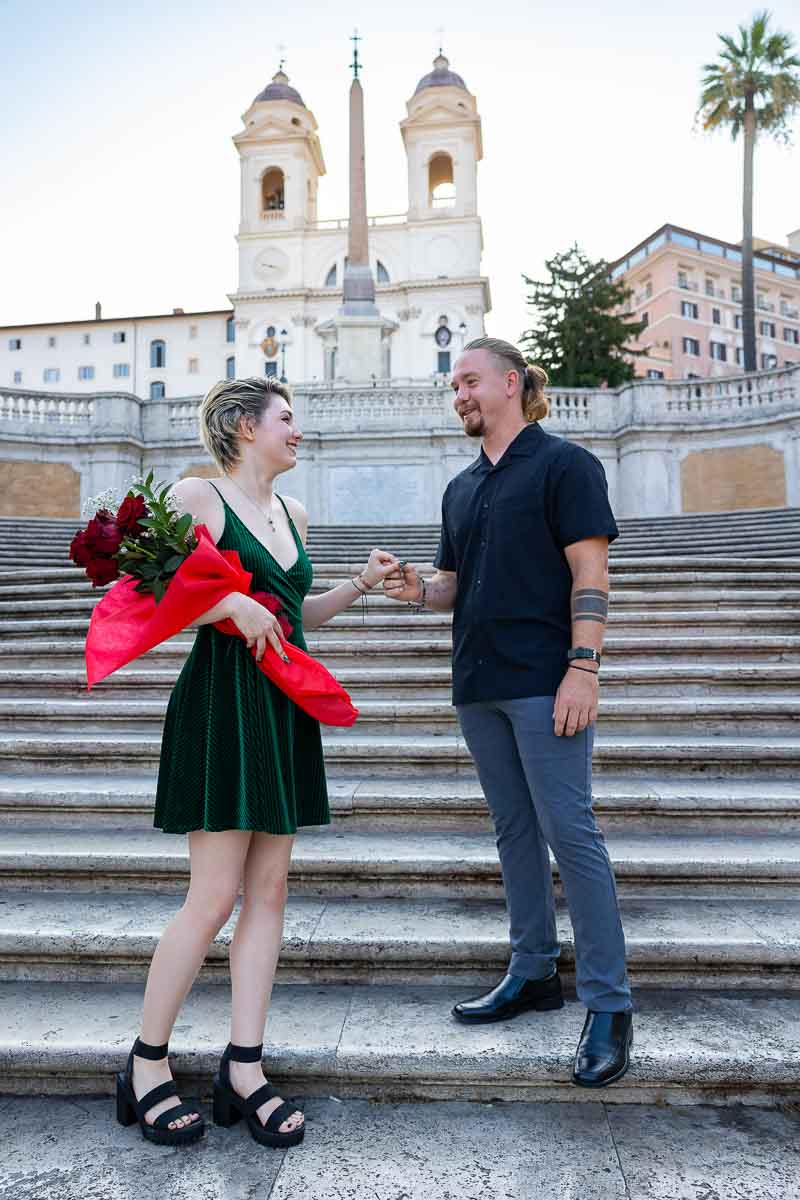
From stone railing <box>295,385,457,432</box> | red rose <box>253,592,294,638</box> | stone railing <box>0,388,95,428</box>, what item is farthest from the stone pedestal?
red rose <box>253,592,294,638</box>

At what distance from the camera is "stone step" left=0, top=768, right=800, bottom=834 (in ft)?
13.5

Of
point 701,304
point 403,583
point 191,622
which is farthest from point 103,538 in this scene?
point 701,304

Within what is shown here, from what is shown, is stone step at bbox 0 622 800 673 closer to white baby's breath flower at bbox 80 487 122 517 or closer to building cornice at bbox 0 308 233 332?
white baby's breath flower at bbox 80 487 122 517

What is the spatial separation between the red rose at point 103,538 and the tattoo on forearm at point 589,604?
4.39 ft

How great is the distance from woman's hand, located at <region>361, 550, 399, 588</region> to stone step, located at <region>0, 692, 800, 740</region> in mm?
2384

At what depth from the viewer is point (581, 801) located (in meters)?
2.67

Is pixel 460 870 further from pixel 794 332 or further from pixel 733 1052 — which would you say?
pixel 794 332

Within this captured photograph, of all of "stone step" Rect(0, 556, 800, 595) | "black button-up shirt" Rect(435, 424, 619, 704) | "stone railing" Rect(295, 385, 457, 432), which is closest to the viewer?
"black button-up shirt" Rect(435, 424, 619, 704)

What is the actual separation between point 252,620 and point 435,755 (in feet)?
8.27

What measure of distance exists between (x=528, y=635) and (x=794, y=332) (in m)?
74.9

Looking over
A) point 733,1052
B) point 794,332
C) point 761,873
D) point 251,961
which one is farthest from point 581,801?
point 794,332

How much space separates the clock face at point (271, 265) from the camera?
185 ft

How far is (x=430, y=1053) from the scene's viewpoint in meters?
2.61

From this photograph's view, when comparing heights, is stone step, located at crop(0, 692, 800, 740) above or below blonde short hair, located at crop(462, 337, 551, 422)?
below
